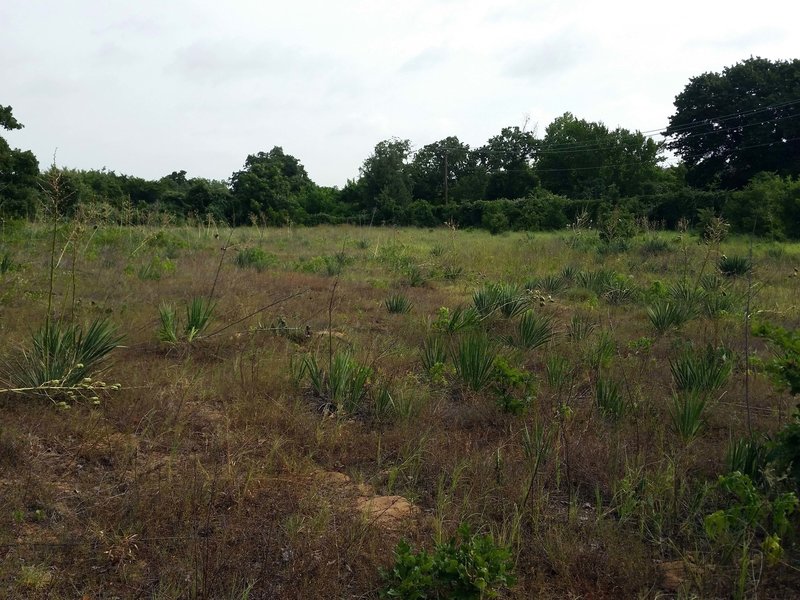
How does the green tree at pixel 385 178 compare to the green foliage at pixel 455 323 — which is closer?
the green foliage at pixel 455 323

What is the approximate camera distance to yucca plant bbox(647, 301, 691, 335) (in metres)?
7.50

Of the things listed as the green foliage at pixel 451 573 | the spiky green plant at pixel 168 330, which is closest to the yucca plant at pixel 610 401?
the green foliage at pixel 451 573

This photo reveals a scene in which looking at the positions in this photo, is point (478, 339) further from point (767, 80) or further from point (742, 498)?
point (767, 80)

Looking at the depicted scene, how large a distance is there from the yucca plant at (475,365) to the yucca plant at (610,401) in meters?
0.83

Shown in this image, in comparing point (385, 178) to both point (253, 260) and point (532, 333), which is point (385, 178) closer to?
point (253, 260)

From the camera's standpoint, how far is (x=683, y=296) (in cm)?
862

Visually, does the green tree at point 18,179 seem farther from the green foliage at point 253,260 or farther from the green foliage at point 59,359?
the green foliage at point 59,359

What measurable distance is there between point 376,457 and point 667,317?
4942 mm

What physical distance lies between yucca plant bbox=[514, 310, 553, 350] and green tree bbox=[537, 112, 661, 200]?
37.9 meters

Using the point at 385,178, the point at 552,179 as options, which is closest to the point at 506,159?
the point at 552,179

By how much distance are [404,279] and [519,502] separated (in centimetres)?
913

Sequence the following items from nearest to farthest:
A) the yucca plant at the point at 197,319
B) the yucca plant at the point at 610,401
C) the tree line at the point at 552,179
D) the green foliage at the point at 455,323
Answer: the yucca plant at the point at 610,401 < the yucca plant at the point at 197,319 < the green foliage at the point at 455,323 < the tree line at the point at 552,179

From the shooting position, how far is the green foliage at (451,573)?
8.13 ft

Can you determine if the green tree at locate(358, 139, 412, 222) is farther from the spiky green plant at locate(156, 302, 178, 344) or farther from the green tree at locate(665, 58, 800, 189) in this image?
the spiky green plant at locate(156, 302, 178, 344)
